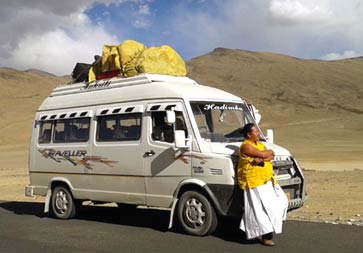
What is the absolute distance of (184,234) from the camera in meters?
9.34

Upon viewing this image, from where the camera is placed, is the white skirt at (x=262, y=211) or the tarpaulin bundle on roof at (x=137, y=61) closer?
the white skirt at (x=262, y=211)

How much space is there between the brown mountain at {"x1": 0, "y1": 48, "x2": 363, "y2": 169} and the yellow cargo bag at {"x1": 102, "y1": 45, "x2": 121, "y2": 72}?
844 inches

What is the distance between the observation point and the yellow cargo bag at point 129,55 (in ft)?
36.1

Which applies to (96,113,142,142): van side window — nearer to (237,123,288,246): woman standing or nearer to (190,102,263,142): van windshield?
(190,102,263,142): van windshield

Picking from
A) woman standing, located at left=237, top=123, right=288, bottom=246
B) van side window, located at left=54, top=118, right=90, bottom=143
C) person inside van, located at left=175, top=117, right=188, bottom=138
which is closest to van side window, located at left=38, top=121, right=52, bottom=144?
van side window, located at left=54, top=118, right=90, bottom=143

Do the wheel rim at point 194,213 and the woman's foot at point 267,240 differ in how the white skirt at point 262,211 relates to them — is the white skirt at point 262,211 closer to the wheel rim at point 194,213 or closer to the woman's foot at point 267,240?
the woman's foot at point 267,240

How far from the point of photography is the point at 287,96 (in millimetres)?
77875

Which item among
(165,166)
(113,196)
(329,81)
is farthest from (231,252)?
(329,81)

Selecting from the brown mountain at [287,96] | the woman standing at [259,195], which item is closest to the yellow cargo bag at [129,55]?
the woman standing at [259,195]

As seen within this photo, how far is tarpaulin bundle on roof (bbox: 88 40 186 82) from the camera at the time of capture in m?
10.8

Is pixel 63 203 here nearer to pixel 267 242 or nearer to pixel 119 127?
pixel 119 127

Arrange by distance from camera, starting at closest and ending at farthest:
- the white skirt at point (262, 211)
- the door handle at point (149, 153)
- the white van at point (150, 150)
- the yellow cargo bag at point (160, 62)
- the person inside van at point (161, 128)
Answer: the white skirt at point (262, 211)
the white van at point (150, 150)
the person inside van at point (161, 128)
the door handle at point (149, 153)
the yellow cargo bag at point (160, 62)

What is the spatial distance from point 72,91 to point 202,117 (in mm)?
3625

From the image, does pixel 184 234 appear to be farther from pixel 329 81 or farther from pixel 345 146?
pixel 329 81
